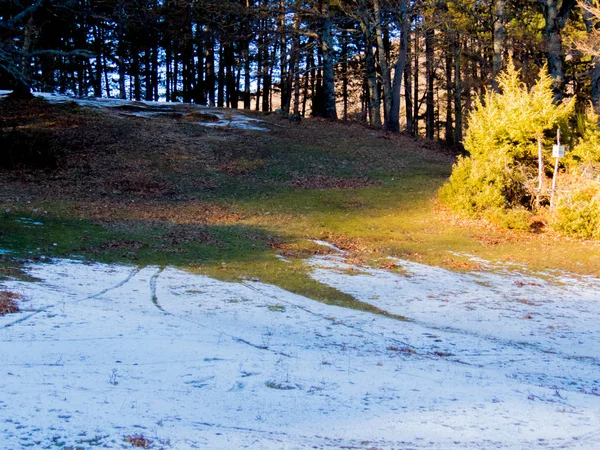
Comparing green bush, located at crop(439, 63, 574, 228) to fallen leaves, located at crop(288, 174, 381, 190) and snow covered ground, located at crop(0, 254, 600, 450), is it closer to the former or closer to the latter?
fallen leaves, located at crop(288, 174, 381, 190)

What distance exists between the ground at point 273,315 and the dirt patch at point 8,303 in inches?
1.3

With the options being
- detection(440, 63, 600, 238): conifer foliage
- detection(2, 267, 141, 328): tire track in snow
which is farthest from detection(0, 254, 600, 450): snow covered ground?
detection(440, 63, 600, 238): conifer foliage

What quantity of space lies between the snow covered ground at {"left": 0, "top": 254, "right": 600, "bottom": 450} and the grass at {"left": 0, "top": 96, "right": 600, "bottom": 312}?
1544 millimetres

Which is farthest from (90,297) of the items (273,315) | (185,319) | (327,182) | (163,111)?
(163,111)

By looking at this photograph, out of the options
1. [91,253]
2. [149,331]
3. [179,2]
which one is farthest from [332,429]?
[179,2]

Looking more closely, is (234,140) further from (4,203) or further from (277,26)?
(4,203)

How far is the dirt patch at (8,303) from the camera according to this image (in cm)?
659

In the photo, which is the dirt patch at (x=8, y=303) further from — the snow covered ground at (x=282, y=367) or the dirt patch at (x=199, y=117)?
the dirt patch at (x=199, y=117)

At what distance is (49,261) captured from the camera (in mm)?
9938

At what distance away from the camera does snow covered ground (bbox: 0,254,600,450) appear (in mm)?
4121

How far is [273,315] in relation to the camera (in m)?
8.02

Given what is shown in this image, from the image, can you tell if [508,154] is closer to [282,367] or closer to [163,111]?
[282,367]

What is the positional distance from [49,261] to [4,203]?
609 cm

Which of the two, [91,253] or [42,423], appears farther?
[91,253]
